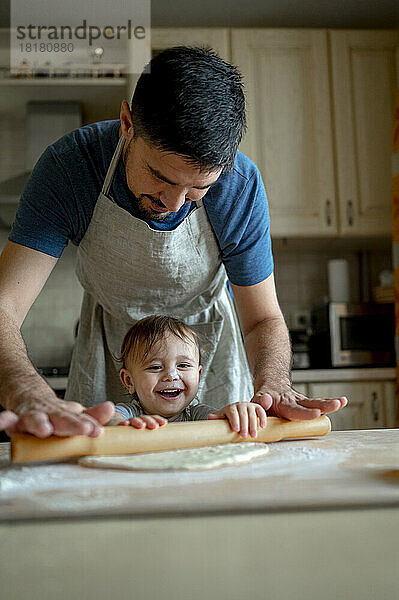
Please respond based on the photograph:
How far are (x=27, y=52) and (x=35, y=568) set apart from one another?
2764mm

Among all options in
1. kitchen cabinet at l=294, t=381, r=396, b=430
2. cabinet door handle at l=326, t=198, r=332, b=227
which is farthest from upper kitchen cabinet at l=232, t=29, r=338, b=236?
kitchen cabinet at l=294, t=381, r=396, b=430

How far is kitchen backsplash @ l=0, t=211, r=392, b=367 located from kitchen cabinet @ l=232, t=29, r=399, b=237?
0.60ft

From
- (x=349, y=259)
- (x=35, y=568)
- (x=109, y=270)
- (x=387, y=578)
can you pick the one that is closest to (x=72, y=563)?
(x=35, y=568)

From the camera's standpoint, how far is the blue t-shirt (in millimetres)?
1108

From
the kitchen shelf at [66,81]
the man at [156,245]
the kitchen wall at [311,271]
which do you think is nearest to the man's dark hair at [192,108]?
the man at [156,245]

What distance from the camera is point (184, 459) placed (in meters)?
0.73

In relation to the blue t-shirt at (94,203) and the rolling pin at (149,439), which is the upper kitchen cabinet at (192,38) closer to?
the blue t-shirt at (94,203)

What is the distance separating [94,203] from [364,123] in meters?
1.89

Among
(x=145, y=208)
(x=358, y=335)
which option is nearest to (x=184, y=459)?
(x=145, y=208)

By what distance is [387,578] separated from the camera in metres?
0.50

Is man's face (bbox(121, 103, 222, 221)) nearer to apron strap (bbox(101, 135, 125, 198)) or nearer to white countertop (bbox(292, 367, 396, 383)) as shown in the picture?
apron strap (bbox(101, 135, 125, 198))

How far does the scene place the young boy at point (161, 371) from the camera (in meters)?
1.20

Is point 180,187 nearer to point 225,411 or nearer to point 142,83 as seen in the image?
point 142,83

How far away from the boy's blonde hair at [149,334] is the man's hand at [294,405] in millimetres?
325
